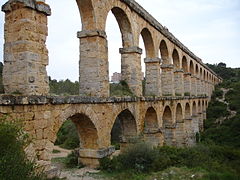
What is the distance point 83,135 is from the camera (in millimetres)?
7777

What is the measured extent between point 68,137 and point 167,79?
7.54 metres

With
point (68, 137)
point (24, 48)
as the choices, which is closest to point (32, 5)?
point (24, 48)

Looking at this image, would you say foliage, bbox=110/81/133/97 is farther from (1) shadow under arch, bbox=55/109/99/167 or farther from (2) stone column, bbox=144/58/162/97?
(2) stone column, bbox=144/58/162/97

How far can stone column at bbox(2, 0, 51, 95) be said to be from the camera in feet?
17.5

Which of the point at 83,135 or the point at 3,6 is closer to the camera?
the point at 3,6

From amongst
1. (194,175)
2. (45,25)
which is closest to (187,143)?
(194,175)

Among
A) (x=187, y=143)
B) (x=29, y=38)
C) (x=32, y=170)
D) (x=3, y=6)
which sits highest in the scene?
(x=3, y=6)

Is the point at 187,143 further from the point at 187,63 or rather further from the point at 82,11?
the point at 82,11

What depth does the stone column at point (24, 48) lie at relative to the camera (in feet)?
17.5

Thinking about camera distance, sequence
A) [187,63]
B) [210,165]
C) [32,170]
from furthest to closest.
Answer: [187,63] → [210,165] → [32,170]

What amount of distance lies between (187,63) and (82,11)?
49.3 feet

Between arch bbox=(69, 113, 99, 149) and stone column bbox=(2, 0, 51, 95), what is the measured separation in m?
1.95

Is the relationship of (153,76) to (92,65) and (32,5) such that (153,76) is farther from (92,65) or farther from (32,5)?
(32,5)

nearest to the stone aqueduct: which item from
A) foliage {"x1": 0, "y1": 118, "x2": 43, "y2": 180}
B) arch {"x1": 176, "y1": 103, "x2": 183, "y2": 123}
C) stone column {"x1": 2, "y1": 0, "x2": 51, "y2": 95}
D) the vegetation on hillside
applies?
stone column {"x1": 2, "y1": 0, "x2": 51, "y2": 95}
